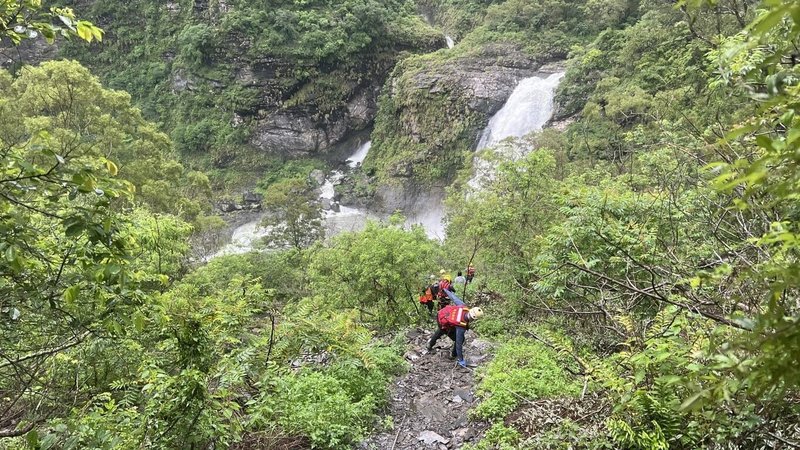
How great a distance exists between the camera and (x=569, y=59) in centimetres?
3044

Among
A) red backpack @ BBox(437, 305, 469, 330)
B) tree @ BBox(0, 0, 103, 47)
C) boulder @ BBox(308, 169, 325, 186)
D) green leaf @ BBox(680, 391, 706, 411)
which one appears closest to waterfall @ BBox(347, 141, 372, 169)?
boulder @ BBox(308, 169, 325, 186)

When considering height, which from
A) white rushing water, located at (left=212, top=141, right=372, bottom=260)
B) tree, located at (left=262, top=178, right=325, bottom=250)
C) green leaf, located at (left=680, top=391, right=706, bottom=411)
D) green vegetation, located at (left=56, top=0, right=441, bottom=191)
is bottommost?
white rushing water, located at (left=212, top=141, right=372, bottom=260)

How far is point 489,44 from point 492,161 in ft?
69.5

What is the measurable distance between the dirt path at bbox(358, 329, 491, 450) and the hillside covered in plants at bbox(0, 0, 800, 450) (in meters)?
0.04

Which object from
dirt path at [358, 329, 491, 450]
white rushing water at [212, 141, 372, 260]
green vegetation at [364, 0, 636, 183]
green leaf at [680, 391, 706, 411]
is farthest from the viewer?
green vegetation at [364, 0, 636, 183]

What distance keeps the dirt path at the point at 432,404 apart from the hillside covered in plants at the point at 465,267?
0.04 metres

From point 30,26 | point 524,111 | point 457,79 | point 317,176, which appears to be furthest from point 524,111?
point 30,26

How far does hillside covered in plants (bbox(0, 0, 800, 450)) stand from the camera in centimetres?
221

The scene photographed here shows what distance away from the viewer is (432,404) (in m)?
6.51

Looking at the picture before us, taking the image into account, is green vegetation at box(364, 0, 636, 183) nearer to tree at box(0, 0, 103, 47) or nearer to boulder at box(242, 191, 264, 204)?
boulder at box(242, 191, 264, 204)

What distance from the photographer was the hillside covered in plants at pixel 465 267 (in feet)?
7.25

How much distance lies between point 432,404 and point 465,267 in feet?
25.6

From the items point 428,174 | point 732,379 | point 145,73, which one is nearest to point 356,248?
point 732,379

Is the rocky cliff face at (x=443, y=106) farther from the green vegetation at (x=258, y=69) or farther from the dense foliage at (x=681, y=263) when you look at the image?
the dense foliage at (x=681, y=263)
